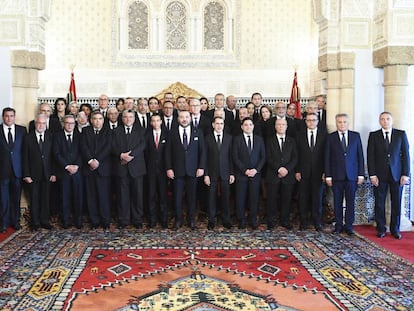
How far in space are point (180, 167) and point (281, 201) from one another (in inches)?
51.5

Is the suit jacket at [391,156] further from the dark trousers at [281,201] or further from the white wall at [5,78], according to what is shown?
the white wall at [5,78]

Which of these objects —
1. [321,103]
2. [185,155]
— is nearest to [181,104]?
[185,155]

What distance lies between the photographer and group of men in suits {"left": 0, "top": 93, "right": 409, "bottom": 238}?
21.0 ft

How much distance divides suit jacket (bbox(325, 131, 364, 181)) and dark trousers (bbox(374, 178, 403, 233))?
0.29 metres

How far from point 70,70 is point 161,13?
231 cm

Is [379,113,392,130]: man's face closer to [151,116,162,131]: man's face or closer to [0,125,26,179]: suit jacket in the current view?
[151,116,162,131]: man's face

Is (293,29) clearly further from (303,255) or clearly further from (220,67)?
(303,255)

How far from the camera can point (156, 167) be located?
6617 millimetres

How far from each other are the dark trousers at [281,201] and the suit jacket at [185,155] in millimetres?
895

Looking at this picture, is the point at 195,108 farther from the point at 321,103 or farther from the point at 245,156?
the point at 321,103

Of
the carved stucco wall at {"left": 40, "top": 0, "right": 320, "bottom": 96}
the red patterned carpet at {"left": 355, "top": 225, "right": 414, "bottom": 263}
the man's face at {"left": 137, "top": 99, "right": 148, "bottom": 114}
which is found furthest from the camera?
the carved stucco wall at {"left": 40, "top": 0, "right": 320, "bottom": 96}

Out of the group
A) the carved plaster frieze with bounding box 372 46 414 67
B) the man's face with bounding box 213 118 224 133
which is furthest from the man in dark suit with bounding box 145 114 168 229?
the carved plaster frieze with bounding box 372 46 414 67

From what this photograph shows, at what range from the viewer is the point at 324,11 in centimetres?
727

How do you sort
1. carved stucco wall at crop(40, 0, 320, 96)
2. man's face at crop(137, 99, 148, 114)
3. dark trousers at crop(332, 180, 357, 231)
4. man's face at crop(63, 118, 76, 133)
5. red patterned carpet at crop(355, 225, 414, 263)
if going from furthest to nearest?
carved stucco wall at crop(40, 0, 320, 96)
man's face at crop(137, 99, 148, 114)
man's face at crop(63, 118, 76, 133)
dark trousers at crop(332, 180, 357, 231)
red patterned carpet at crop(355, 225, 414, 263)
